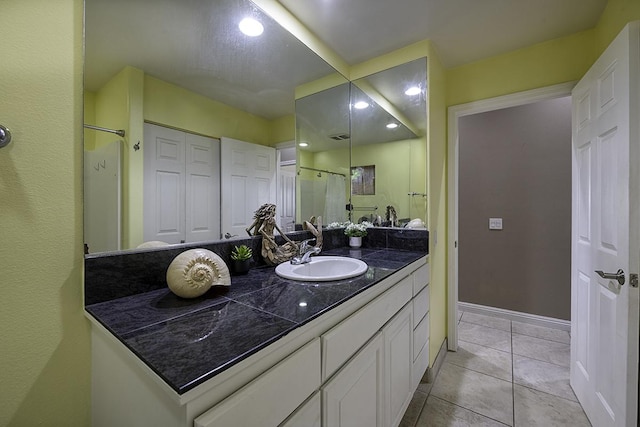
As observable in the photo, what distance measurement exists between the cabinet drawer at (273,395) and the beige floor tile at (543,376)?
191 cm

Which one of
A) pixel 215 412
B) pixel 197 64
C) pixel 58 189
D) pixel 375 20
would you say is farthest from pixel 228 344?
pixel 375 20

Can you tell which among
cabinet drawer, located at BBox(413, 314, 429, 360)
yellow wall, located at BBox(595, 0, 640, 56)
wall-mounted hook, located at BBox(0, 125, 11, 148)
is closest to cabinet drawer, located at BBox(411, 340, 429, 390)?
cabinet drawer, located at BBox(413, 314, 429, 360)

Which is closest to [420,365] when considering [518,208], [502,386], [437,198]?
[502,386]

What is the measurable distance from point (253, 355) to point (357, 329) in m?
0.52

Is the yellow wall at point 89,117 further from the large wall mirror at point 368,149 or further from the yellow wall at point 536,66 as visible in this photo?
the yellow wall at point 536,66

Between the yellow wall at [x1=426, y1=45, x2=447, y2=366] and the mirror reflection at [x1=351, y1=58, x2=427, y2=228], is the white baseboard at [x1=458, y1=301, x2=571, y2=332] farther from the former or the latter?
the mirror reflection at [x1=351, y1=58, x2=427, y2=228]

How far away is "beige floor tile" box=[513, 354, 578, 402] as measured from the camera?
1782mm

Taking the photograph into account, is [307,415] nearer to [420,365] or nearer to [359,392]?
[359,392]

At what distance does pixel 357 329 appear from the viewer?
1.01 m

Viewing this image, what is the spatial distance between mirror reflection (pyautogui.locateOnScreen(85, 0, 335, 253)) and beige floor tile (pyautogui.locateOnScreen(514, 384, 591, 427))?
6.38ft

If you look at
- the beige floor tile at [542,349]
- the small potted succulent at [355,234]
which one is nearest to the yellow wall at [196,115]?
the small potted succulent at [355,234]

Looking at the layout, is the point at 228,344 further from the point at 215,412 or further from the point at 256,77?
the point at 256,77

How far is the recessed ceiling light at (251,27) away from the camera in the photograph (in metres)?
1.34

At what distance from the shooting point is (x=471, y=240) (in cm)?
298
